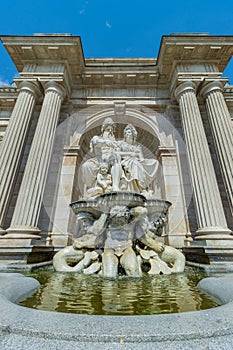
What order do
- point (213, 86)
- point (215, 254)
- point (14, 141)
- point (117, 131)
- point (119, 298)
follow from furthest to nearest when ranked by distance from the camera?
point (117, 131) < point (213, 86) < point (14, 141) < point (215, 254) < point (119, 298)

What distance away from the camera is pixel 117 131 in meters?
9.34

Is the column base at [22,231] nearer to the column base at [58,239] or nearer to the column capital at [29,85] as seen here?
the column base at [58,239]

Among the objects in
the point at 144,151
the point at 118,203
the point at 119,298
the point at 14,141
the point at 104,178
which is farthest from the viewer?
the point at 144,151

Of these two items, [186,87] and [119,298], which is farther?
[186,87]

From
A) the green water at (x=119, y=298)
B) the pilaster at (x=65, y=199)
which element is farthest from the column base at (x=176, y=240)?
the green water at (x=119, y=298)

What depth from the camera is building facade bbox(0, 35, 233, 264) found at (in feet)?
17.6

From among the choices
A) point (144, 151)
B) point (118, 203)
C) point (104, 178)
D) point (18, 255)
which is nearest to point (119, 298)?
point (118, 203)

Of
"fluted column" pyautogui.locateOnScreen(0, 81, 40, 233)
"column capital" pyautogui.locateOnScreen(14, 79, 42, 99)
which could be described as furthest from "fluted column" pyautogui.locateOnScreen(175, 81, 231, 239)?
"fluted column" pyautogui.locateOnScreen(0, 81, 40, 233)

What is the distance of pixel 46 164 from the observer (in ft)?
19.8

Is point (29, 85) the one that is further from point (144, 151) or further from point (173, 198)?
point (173, 198)

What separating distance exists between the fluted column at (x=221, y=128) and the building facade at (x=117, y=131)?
0.11ft

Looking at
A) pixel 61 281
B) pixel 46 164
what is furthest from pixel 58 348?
pixel 46 164

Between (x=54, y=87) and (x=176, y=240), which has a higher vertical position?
(x=54, y=87)

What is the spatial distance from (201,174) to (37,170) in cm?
511
